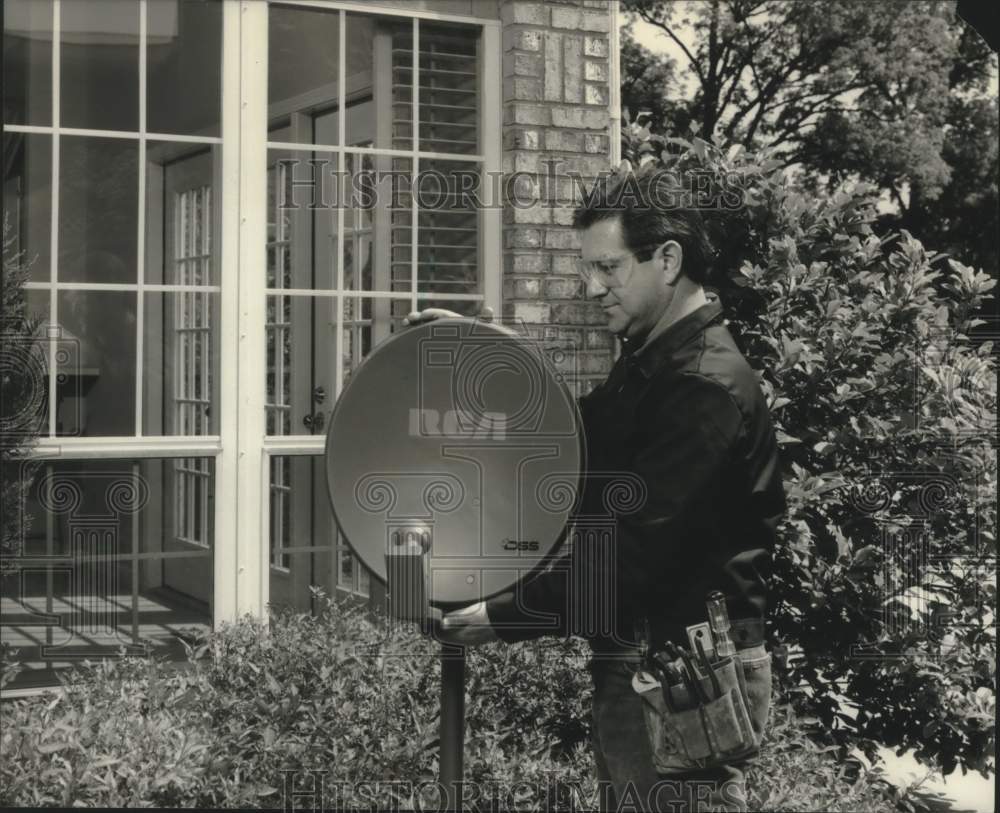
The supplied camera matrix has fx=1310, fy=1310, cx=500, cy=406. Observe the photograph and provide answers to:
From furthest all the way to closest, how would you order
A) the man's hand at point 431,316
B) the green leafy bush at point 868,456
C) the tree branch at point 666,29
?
the tree branch at point 666,29 < the green leafy bush at point 868,456 < the man's hand at point 431,316

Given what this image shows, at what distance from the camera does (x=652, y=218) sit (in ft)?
8.72

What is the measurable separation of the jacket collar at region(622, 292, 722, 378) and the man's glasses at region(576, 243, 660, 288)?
0.14 meters

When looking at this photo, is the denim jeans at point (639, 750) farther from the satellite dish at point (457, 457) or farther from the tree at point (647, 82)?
the tree at point (647, 82)

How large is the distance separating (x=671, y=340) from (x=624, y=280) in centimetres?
16

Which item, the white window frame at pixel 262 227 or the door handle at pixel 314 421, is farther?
the door handle at pixel 314 421

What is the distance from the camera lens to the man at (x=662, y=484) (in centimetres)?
251

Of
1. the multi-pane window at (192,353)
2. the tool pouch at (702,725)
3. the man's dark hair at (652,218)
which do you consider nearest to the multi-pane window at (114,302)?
the multi-pane window at (192,353)

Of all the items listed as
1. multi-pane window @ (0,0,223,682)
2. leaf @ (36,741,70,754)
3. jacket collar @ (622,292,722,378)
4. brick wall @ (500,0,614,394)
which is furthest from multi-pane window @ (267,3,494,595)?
jacket collar @ (622,292,722,378)

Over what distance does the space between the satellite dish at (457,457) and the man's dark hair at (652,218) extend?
1.15 feet

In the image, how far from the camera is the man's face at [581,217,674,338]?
2.68 meters

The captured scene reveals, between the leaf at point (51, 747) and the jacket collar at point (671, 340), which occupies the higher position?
the jacket collar at point (671, 340)

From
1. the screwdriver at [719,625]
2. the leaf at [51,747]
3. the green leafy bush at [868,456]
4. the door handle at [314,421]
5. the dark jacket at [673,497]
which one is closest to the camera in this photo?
the dark jacket at [673,497]

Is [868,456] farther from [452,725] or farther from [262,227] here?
[452,725]

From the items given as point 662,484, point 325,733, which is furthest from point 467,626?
point 325,733
